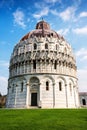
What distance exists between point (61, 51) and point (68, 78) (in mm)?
6944

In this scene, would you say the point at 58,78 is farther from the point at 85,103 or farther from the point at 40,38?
the point at 85,103

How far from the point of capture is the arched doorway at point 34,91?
39.4 meters

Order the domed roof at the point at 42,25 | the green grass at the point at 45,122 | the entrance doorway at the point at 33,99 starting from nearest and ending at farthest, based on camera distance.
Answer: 1. the green grass at the point at 45,122
2. the entrance doorway at the point at 33,99
3. the domed roof at the point at 42,25

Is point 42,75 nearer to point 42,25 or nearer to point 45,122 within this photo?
point 42,25

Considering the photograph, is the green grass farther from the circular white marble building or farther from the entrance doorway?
the entrance doorway

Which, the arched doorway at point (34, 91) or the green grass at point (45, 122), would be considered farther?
the arched doorway at point (34, 91)

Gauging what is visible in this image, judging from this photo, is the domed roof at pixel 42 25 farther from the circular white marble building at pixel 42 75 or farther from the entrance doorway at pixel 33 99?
the entrance doorway at pixel 33 99

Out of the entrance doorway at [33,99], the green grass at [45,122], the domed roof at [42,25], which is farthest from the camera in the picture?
A: the domed roof at [42,25]

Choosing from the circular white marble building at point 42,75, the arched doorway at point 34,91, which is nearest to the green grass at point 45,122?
the circular white marble building at point 42,75

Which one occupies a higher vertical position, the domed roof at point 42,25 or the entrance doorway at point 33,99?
the domed roof at point 42,25

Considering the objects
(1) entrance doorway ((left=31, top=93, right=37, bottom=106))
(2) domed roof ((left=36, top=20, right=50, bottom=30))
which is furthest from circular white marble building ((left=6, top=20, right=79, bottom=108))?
(2) domed roof ((left=36, top=20, right=50, bottom=30))

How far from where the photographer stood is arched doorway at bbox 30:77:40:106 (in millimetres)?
39438

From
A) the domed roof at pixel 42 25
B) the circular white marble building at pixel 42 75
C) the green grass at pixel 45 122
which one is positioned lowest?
the green grass at pixel 45 122

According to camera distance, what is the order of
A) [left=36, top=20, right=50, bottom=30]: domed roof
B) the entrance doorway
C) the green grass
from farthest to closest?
[left=36, top=20, right=50, bottom=30]: domed roof, the entrance doorway, the green grass
